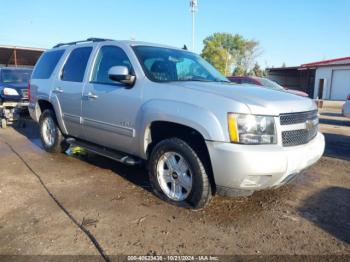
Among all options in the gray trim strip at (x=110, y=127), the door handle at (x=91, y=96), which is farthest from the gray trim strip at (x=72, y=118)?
the door handle at (x=91, y=96)

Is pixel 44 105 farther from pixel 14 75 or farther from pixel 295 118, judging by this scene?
pixel 14 75

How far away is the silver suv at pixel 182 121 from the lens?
126 inches

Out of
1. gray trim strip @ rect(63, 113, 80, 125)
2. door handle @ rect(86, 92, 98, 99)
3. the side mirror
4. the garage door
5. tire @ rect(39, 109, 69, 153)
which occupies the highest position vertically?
the side mirror

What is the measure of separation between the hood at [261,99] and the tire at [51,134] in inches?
122

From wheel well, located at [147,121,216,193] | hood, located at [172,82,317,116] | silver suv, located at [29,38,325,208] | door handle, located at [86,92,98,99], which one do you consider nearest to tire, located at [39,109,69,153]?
silver suv, located at [29,38,325,208]

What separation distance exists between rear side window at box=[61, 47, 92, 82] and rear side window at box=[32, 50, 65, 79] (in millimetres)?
482

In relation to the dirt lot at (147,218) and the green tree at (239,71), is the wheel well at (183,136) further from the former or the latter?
the green tree at (239,71)

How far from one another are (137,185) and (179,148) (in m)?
1.25

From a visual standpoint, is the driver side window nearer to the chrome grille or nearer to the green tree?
the chrome grille

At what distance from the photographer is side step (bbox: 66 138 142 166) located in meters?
4.21

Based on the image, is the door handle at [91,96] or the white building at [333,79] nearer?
the door handle at [91,96]

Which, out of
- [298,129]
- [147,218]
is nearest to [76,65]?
[147,218]

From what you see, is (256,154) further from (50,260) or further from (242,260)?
(50,260)

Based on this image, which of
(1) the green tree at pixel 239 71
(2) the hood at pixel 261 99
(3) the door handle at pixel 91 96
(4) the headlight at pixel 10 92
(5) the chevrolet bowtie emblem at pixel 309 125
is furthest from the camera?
(1) the green tree at pixel 239 71
